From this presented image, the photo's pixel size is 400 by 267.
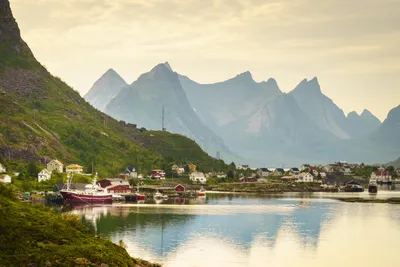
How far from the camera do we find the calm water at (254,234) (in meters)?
56.6

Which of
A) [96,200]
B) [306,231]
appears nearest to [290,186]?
[96,200]

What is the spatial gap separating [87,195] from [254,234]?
180ft

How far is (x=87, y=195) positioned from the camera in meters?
121

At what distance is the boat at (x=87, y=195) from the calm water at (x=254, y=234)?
293 inches

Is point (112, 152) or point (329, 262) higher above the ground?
point (112, 152)

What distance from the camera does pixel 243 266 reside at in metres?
52.2

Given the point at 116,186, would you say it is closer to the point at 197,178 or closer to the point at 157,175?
the point at 157,175

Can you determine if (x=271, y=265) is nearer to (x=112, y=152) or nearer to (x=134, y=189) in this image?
(x=134, y=189)

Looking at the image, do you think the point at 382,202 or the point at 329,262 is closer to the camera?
the point at 329,262

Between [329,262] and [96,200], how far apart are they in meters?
73.9

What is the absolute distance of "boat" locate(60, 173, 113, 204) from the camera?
117 meters

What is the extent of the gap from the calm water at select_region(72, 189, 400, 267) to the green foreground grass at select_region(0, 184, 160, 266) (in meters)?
16.5

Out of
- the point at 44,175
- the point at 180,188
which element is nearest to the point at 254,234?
the point at 44,175

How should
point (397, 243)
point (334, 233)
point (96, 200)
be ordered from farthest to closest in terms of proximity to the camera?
point (96, 200) < point (334, 233) < point (397, 243)
